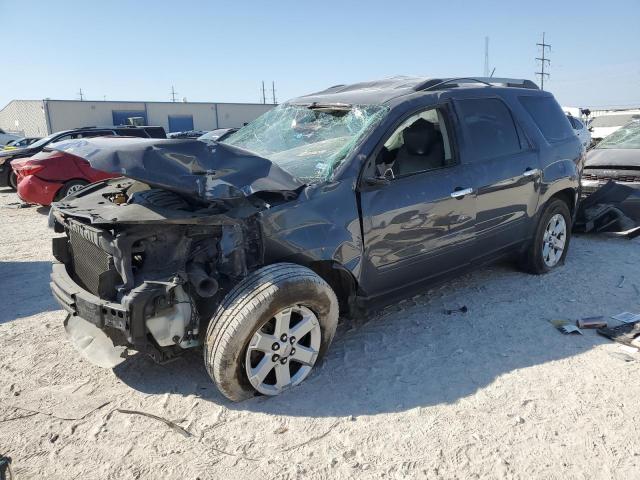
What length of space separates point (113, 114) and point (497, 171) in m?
43.8

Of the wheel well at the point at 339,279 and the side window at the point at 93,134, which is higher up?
the side window at the point at 93,134

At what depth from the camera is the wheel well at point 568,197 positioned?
5.31 meters

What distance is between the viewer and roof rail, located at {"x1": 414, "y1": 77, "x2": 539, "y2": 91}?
4182 mm

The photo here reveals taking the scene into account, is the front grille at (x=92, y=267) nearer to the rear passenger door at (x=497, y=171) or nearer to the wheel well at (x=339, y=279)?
the wheel well at (x=339, y=279)

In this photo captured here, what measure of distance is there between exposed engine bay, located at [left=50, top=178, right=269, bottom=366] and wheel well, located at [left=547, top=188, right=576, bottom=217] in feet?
11.8

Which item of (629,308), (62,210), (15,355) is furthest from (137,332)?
(629,308)

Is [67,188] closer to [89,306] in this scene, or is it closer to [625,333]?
[89,306]

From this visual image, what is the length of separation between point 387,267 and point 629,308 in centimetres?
237

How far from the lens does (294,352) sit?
10.4ft

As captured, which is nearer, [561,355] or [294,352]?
[294,352]

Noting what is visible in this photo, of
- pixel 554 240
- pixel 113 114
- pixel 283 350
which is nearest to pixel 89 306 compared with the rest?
pixel 283 350

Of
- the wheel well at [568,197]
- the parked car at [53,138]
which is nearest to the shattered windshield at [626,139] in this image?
the wheel well at [568,197]

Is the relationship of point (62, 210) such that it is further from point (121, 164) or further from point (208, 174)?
point (208, 174)

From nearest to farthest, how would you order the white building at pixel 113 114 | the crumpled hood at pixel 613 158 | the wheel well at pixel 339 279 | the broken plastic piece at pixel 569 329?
the wheel well at pixel 339 279
the broken plastic piece at pixel 569 329
the crumpled hood at pixel 613 158
the white building at pixel 113 114
